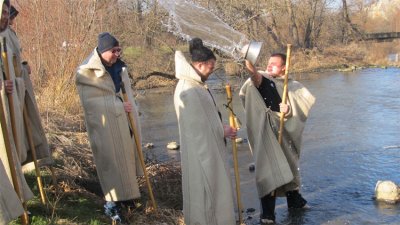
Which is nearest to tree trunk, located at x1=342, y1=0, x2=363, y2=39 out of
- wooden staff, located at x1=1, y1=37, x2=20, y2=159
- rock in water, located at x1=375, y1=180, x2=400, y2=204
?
rock in water, located at x1=375, y1=180, x2=400, y2=204

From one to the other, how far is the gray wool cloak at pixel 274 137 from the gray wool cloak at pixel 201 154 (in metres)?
1.03

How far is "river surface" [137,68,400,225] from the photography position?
18.7 feet

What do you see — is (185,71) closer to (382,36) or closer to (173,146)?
(173,146)

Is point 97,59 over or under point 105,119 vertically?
over

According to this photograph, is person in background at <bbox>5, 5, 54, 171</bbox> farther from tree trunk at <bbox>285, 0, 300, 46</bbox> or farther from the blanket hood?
tree trunk at <bbox>285, 0, 300, 46</bbox>

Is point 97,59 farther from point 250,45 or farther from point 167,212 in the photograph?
point 167,212

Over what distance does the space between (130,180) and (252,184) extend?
2.57 metres

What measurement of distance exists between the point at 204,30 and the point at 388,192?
302 cm

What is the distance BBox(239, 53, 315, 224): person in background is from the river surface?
49 centimetres

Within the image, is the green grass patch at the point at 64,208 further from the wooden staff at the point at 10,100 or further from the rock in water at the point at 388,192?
the rock in water at the point at 388,192

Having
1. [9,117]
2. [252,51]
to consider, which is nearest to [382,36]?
[252,51]

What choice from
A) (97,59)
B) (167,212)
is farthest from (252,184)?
(97,59)

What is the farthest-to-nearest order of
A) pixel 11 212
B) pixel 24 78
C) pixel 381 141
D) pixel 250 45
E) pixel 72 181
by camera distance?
pixel 381 141 → pixel 72 181 → pixel 24 78 → pixel 250 45 → pixel 11 212

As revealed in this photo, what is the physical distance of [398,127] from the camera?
10.5 metres
